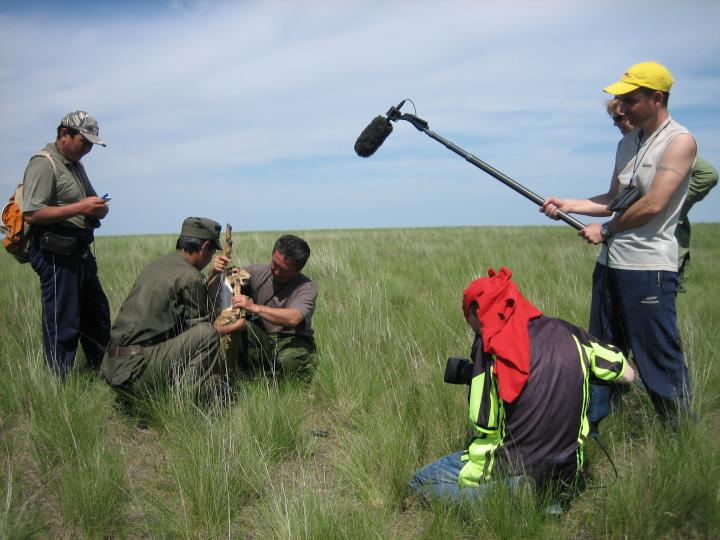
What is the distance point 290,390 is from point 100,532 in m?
1.68

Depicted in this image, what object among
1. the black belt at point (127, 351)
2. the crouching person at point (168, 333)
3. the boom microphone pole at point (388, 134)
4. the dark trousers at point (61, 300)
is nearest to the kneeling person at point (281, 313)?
the crouching person at point (168, 333)

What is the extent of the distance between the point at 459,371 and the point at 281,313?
1.89m

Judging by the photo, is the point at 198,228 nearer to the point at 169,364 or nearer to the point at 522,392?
the point at 169,364

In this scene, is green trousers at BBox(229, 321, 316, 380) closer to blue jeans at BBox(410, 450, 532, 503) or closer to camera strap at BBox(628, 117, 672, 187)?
blue jeans at BBox(410, 450, 532, 503)

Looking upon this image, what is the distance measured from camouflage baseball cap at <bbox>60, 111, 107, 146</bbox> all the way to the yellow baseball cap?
3668mm

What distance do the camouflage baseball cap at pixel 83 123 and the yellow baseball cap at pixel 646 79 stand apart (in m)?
3.67

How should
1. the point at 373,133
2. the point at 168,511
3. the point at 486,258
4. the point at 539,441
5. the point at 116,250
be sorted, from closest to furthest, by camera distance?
the point at 539,441 < the point at 168,511 < the point at 373,133 < the point at 486,258 < the point at 116,250

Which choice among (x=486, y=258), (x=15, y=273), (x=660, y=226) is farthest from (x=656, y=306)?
(x=15, y=273)

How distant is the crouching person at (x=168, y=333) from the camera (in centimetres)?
383

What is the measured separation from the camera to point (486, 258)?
33.7 feet

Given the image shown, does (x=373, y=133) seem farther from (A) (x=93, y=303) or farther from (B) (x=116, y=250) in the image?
(B) (x=116, y=250)

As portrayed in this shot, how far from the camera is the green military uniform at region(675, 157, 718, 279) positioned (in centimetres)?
386

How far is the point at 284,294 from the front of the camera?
4891mm

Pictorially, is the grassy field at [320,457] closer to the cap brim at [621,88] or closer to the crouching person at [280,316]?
the crouching person at [280,316]
